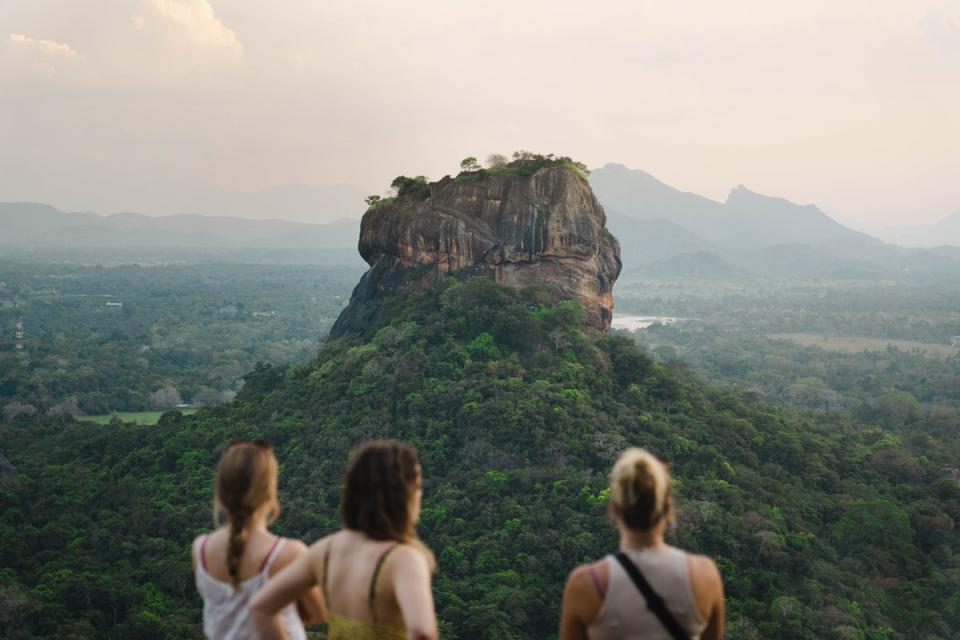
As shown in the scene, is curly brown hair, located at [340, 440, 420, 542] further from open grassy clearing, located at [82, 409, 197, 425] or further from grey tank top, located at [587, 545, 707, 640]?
open grassy clearing, located at [82, 409, 197, 425]

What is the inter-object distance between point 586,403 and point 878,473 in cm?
937

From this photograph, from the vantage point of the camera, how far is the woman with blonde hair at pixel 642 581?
9.17 ft

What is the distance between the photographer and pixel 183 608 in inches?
669

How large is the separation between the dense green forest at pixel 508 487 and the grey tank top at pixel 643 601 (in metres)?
13.4

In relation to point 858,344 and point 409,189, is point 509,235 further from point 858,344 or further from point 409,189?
point 858,344

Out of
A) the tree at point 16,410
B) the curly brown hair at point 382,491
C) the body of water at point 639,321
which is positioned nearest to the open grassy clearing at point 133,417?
the tree at point 16,410

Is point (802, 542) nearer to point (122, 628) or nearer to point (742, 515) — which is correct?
point (742, 515)

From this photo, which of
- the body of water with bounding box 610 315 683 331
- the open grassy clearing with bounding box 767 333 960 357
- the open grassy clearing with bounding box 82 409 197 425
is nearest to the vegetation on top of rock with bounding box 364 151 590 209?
the open grassy clearing with bounding box 82 409 197 425

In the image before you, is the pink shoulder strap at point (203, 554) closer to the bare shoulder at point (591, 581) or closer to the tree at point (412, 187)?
the bare shoulder at point (591, 581)

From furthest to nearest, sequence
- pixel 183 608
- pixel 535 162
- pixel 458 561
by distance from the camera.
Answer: pixel 535 162 → pixel 458 561 → pixel 183 608

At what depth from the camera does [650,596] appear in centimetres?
279

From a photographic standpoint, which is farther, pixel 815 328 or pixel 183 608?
pixel 815 328

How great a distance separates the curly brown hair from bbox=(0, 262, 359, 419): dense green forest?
4407cm

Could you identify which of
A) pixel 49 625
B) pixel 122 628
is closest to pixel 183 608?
pixel 122 628
